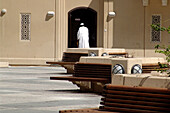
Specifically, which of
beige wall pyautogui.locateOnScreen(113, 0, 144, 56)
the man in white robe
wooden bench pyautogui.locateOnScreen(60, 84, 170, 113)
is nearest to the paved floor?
wooden bench pyautogui.locateOnScreen(60, 84, 170, 113)

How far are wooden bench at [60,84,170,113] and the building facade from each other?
19.7 m

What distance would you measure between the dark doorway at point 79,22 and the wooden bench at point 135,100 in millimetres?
20685

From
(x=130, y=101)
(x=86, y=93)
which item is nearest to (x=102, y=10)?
(x=86, y=93)

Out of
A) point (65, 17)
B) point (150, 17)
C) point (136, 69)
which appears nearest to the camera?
point (136, 69)

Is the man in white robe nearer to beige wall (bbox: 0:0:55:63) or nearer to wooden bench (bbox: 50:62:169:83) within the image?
beige wall (bbox: 0:0:55:63)

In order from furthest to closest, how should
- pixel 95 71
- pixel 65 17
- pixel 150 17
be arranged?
pixel 65 17 → pixel 150 17 → pixel 95 71

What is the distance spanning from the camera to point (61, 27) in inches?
1027

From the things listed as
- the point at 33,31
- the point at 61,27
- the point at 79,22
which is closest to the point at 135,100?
the point at 61,27

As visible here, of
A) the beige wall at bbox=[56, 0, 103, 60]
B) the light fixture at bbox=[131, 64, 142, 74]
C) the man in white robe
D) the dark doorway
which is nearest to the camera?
the light fixture at bbox=[131, 64, 142, 74]

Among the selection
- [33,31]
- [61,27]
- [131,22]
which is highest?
[131,22]

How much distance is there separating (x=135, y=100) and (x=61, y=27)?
2036 cm

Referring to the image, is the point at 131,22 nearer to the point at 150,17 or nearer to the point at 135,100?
the point at 150,17

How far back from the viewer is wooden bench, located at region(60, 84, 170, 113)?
18.8 ft

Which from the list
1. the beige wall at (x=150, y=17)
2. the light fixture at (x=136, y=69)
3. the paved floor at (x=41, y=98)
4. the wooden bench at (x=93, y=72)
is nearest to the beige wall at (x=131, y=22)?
the beige wall at (x=150, y=17)
